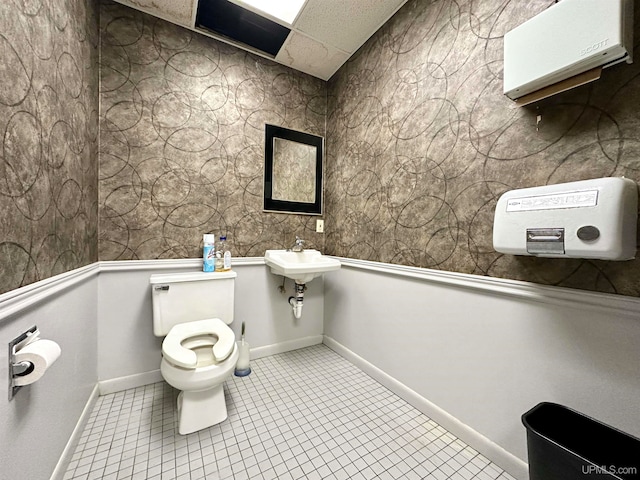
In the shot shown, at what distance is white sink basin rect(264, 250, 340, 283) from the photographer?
5.49 ft

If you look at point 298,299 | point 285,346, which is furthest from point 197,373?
point 285,346

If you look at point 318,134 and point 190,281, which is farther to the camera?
point 318,134

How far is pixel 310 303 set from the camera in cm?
227

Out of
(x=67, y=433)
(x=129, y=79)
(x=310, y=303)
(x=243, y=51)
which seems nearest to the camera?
(x=67, y=433)

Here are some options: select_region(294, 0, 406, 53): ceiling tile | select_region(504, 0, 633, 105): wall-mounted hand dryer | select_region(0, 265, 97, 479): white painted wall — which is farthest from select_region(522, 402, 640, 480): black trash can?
select_region(294, 0, 406, 53): ceiling tile

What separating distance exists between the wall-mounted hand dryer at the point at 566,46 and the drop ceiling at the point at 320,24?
1.03m

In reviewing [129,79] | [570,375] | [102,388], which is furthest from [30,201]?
[570,375]

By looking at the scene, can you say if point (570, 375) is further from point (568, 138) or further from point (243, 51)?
point (243, 51)

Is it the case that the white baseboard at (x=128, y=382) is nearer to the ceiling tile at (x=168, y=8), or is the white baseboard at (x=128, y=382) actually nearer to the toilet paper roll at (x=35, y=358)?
the toilet paper roll at (x=35, y=358)

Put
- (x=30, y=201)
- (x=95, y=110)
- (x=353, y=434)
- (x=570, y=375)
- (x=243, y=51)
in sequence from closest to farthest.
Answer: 1. (x=30, y=201)
2. (x=570, y=375)
3. (x=353, y=434)
4. (x=95, y=110)
5. (x=243, y=51)

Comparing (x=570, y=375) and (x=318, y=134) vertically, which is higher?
(x=318, y=134)

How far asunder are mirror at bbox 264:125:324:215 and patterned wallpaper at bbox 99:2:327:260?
74mm

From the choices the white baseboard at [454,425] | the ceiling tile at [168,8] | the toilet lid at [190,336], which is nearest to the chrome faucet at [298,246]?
the toilet lid at [190,336]

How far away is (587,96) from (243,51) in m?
2.08
